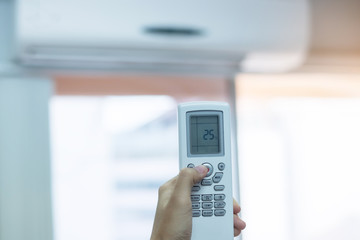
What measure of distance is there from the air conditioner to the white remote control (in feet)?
3.31

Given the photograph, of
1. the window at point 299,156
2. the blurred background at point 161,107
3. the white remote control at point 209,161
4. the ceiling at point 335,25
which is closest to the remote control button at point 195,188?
the white remote control at point 209,161

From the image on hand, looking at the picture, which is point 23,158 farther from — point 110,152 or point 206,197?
point 206,197

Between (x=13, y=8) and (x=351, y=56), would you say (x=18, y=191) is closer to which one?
(x=13, y=8)

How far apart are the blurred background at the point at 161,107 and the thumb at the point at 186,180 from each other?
3.62 ft

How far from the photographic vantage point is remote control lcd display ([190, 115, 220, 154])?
109 centimetres

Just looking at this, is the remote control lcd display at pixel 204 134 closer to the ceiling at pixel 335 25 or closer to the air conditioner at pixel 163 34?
the air conditioner at pixel 163 34

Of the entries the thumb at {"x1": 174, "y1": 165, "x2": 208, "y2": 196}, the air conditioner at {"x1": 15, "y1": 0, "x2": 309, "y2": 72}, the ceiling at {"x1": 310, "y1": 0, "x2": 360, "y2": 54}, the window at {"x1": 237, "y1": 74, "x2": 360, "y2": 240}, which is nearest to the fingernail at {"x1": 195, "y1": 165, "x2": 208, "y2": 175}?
the thumb at {"x1": 174, "y1": 165, "x2": 208, "y2": 196}

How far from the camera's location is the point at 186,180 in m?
1.01

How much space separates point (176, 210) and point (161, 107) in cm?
122

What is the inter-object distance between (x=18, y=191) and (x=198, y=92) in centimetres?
83

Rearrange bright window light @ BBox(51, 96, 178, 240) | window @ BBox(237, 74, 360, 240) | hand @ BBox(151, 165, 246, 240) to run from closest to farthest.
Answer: hand @ BBox(151, 165, 246, 240)
bright window light @ BBox(51, 96, 178, 240)
window @ BBox(237, 74, 360, 240)

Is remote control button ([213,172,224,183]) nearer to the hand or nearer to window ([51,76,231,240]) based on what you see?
the hand

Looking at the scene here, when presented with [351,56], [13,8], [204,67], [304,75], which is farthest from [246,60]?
[13,8]

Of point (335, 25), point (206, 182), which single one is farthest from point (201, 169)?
point (335, 25)
